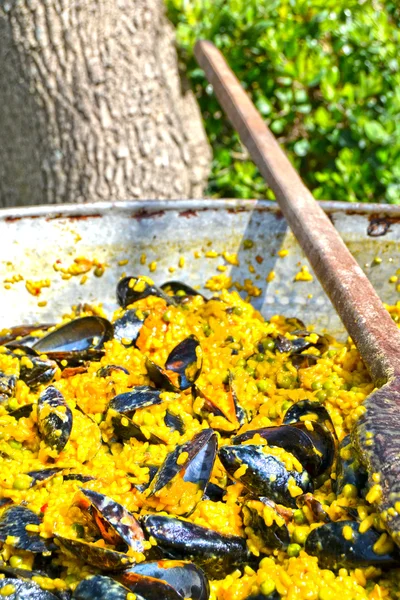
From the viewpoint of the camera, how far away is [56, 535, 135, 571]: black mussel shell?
4.64 ft

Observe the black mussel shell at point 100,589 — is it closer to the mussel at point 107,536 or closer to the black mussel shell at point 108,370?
the mussel at point 107,536

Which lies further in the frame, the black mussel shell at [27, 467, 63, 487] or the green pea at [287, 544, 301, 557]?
the black mussel shell at [27, 467, 63, 487]

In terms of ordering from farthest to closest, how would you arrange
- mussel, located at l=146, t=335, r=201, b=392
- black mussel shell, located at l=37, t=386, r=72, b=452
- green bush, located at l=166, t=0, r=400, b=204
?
green bush, located at l=166, t=0, r=400, b=204
mussel, located at l=146, t=335, r=201, b=392
black mussel shell, located at l=37, t=386, r=72, b=452

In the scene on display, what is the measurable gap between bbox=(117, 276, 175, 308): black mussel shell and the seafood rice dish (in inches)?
3.2

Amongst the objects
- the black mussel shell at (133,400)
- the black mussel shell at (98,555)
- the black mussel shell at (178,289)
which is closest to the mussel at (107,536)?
the black mussel shell at (98,555)

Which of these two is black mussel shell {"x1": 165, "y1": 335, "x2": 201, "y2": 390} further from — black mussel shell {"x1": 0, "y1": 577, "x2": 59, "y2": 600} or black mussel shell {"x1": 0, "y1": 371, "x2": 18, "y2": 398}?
black mussel shell {"x1": 0, "y1": 577, "x2": 59, "y2": 600}

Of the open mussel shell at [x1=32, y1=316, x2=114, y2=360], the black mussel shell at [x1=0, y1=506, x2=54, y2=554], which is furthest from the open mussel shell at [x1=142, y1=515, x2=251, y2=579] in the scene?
the open mussel shell at [x1=32, y1=316, x2=114, y2=360]

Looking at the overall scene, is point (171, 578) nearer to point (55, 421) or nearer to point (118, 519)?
point (118, 519)

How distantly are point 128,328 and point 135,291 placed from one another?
167mm

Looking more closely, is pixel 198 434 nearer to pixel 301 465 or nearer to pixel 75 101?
pixel 301 465

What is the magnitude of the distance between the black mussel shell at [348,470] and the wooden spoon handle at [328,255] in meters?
0.23

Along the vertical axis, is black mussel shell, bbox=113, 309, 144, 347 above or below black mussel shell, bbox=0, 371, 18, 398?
above

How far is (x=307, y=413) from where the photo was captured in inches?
70.5

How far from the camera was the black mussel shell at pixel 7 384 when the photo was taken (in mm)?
1961
